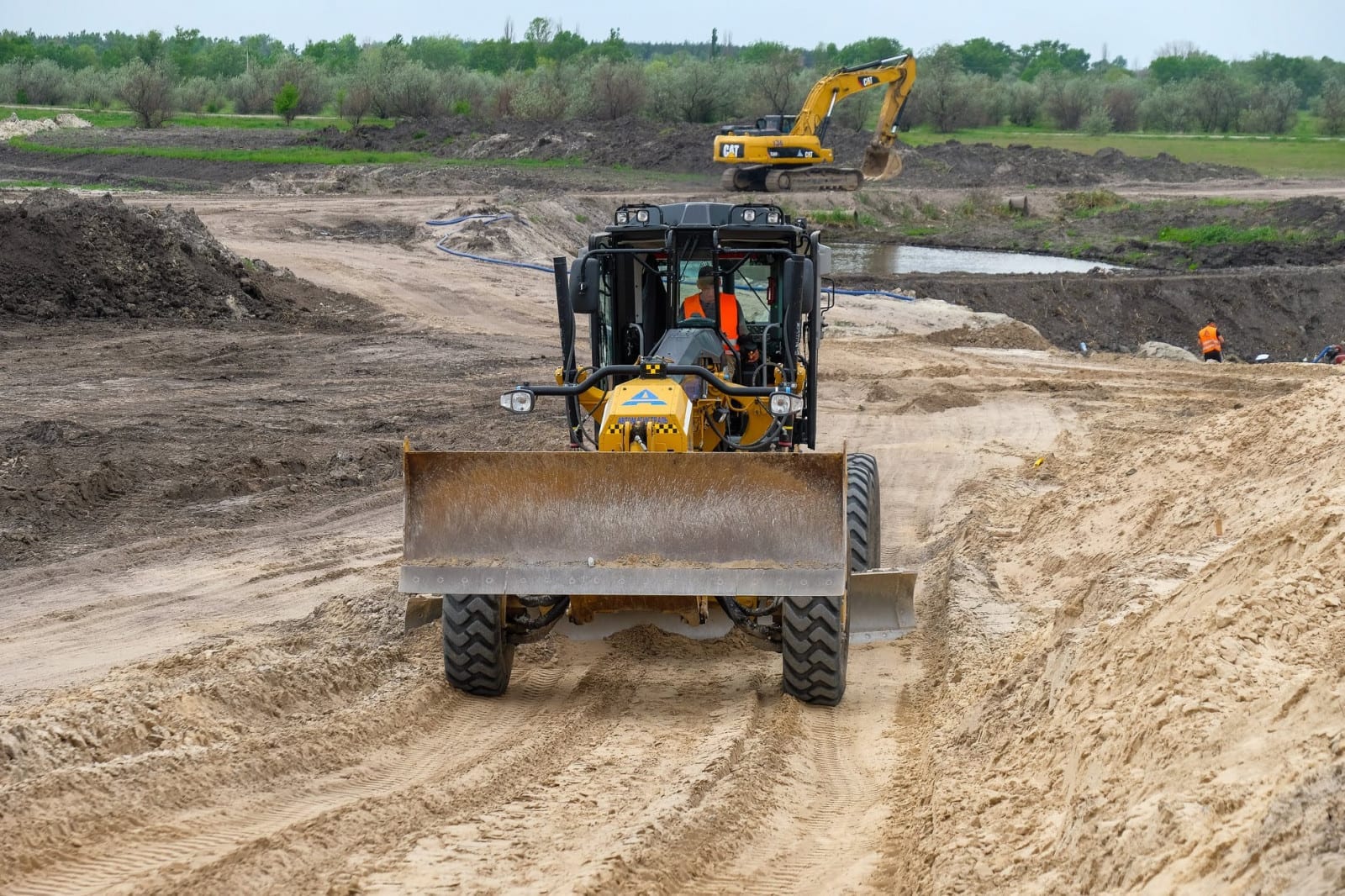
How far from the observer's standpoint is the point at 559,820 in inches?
215

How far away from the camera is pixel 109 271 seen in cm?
2075

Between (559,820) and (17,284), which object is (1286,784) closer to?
(559,820)

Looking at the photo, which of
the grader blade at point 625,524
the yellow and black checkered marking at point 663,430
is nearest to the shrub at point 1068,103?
the yellow and black checkered marking at point 663,430

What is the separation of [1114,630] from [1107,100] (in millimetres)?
77232

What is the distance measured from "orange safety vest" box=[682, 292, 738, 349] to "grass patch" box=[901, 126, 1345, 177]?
165ft

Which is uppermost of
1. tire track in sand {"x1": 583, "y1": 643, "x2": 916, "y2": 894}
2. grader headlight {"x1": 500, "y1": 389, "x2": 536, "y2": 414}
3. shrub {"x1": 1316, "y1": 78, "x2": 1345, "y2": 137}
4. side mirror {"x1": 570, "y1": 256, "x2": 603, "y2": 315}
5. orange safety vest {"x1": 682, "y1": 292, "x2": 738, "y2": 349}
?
shrub {"x1": 1316, "y1": 78, "x2": 1345, "y2": 137}

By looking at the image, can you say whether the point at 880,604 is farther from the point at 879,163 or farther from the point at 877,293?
the point at 879,163

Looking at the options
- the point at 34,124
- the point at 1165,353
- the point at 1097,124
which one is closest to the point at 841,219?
the point at 1165,353

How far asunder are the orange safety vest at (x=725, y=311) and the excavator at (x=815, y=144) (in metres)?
28.5

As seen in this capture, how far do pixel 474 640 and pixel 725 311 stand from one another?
270cm

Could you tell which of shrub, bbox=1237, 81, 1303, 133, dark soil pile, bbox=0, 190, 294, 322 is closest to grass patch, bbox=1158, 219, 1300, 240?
dark soil pile, bbox=0, 190, 294, 322

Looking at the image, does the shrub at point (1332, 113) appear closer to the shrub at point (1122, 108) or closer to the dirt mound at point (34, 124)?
the shrub at point (1122, 108)

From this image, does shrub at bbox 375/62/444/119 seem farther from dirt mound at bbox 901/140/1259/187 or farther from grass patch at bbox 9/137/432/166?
dirt mound at bbox 901/140/1259/187

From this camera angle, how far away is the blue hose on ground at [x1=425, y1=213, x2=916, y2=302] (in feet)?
84.5
